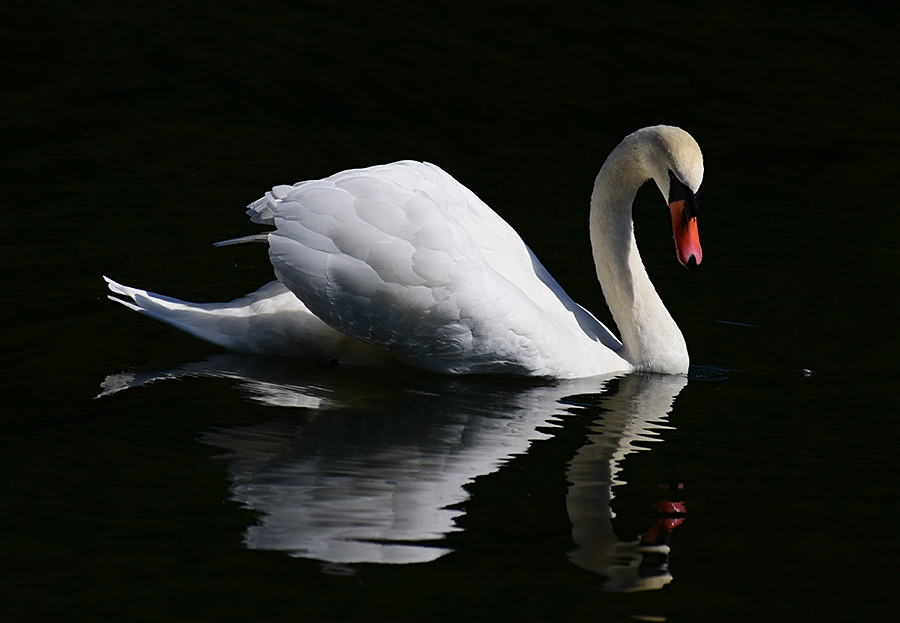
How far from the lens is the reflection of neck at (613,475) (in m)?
4.60

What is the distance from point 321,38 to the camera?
52.7ft

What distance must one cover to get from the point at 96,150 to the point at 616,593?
896cm

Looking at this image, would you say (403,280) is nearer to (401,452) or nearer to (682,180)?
(401,452)

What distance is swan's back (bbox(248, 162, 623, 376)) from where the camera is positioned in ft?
21.0

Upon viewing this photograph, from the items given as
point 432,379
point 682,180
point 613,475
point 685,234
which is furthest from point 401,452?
point 682,180

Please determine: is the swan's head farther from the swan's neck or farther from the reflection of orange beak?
the swan's neck

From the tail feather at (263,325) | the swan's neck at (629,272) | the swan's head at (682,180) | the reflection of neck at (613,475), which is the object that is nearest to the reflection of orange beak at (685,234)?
the swan's head at (682,180)

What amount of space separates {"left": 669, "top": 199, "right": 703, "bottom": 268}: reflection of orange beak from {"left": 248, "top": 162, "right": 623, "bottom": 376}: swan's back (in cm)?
76

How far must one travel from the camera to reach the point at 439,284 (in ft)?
21.0

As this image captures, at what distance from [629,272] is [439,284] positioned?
63.4 inches

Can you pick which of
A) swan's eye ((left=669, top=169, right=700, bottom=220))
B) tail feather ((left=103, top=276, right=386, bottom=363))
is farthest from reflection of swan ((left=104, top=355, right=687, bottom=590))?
swan's eye ((left=669, top=169, right=700, bottom=220))

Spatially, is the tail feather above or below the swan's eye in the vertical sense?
below

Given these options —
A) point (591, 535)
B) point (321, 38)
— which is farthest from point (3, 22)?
point (591, 535)

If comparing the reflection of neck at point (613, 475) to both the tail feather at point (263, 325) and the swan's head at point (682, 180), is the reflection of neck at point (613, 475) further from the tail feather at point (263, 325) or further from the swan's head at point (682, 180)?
the tail feather at point (263, 325)
